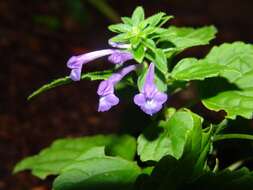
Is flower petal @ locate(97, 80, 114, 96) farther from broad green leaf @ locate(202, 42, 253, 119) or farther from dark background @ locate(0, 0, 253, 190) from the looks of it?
dark background @ locate(0, 0, 253, 190)

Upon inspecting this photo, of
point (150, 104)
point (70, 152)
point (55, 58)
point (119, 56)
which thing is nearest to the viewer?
point (150, 104)

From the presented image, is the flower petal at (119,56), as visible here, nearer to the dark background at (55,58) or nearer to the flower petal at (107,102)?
the flower petal at (107,102)

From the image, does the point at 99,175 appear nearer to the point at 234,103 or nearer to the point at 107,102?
the point at 107,102

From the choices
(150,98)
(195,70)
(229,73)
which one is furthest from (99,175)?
(229,73)

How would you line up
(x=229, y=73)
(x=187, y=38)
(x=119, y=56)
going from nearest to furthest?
(x=119, y=56) < (x=187, y=38) < (x=229, y=73)

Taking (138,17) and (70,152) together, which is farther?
(70,152)

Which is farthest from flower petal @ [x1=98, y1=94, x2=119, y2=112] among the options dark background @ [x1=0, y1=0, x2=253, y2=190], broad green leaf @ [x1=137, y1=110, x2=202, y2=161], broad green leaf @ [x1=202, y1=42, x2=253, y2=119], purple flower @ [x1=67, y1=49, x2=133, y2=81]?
dark background @ [x1=0, y1=0, x2=253, y2=190]

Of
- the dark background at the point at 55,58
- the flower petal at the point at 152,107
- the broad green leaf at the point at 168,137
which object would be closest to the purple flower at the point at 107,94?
the flower petal at the point at 152,107

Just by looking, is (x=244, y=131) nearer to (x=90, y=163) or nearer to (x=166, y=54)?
(x=166, y=54)
